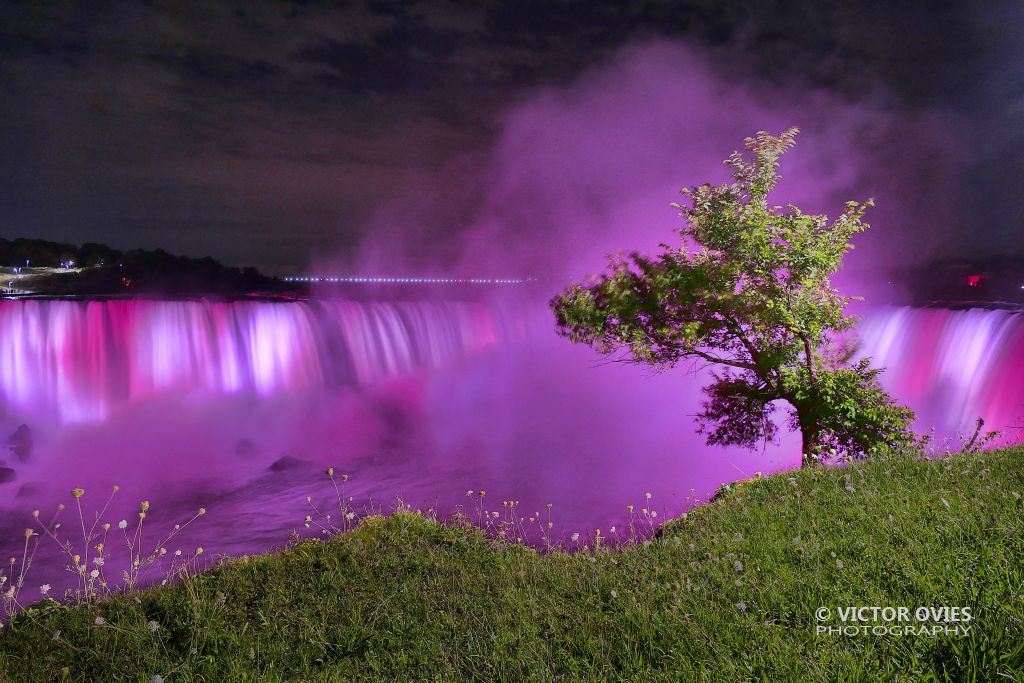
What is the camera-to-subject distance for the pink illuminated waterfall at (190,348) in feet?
96.4

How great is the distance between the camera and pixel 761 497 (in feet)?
27.0

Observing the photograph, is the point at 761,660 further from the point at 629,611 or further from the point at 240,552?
the point at 240,552

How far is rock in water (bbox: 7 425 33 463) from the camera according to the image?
26422 millimetres

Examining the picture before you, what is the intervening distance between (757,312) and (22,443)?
31.0 m

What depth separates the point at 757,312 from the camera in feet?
43.9

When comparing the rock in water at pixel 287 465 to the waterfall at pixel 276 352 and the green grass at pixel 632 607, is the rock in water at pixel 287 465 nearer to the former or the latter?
the waterfall at pixel 276 352

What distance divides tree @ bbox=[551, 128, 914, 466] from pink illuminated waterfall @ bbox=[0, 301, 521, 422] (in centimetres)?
2757

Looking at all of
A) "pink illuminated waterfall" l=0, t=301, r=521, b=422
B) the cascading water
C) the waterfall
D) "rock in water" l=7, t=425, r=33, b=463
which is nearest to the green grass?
the cascading water

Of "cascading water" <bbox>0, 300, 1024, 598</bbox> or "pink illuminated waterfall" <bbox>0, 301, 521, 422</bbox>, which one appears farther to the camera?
"pink illuminated waterfall" <bbox>0, 301, 521, 422</bbox>

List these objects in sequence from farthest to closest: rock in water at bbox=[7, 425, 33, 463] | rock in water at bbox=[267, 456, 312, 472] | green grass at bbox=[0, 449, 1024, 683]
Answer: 1. rock in water at bbox=[7, 425, 33, 463]
2. rock in water at bbox=[267, 456, 312, 472]
3. green grass at bbox=[0, 449, 1024, 683]

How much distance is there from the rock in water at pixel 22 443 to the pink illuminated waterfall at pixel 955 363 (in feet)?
121

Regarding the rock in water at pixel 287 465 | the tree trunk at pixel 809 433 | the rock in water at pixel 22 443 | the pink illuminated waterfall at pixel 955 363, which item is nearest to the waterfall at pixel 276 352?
the pink illuminated waterfall at pixel 955 363

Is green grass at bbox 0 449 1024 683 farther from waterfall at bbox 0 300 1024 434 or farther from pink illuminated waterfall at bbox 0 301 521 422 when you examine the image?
pink illuminated waterfall at bbox 0 301 521 422

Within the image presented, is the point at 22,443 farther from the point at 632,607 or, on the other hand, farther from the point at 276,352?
the point at 632,607
